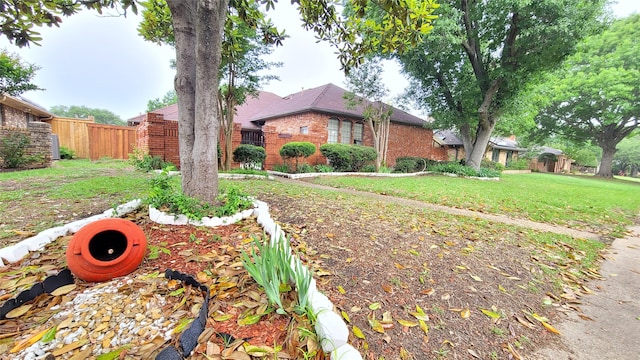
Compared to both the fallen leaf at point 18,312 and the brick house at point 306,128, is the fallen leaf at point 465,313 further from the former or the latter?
the brick house at point 306,128

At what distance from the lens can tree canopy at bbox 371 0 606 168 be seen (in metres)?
9.24

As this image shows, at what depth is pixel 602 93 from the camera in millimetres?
19656

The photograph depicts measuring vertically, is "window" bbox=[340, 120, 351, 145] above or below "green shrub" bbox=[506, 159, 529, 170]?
above

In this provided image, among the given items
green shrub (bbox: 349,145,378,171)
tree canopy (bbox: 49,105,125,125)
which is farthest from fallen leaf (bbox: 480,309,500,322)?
tree canopy (bbox: 49,105,125,125)

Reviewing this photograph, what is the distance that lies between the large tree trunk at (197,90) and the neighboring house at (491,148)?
22.7m

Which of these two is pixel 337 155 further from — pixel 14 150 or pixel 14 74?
pixel 14 74

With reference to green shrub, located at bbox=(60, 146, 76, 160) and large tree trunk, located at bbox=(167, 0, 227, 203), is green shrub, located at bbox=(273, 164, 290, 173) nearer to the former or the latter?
large tree trunk, located at bbox=(167, 0, 227, 203)

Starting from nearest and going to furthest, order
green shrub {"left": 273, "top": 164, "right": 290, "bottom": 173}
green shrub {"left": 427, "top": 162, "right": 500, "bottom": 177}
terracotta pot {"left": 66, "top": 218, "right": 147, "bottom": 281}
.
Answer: terracotta pot {"left": 66, "top": 218, "right": 147, "bottom": 281} < green shrub {"left": 273, "top": 164, "right": 290, "bottom": 173} < green shrub {"left": 427, "top": 162, "right": 500, "bottom": 177}

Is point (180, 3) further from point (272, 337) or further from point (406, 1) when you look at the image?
point (272, 337)

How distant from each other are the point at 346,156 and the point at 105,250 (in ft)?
34.7

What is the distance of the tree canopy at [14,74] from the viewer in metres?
9.32

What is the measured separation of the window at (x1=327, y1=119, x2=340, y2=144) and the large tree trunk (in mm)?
12121

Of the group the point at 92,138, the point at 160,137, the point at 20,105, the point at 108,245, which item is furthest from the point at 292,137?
the point at 20,105

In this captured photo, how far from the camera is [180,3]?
3088 mm
